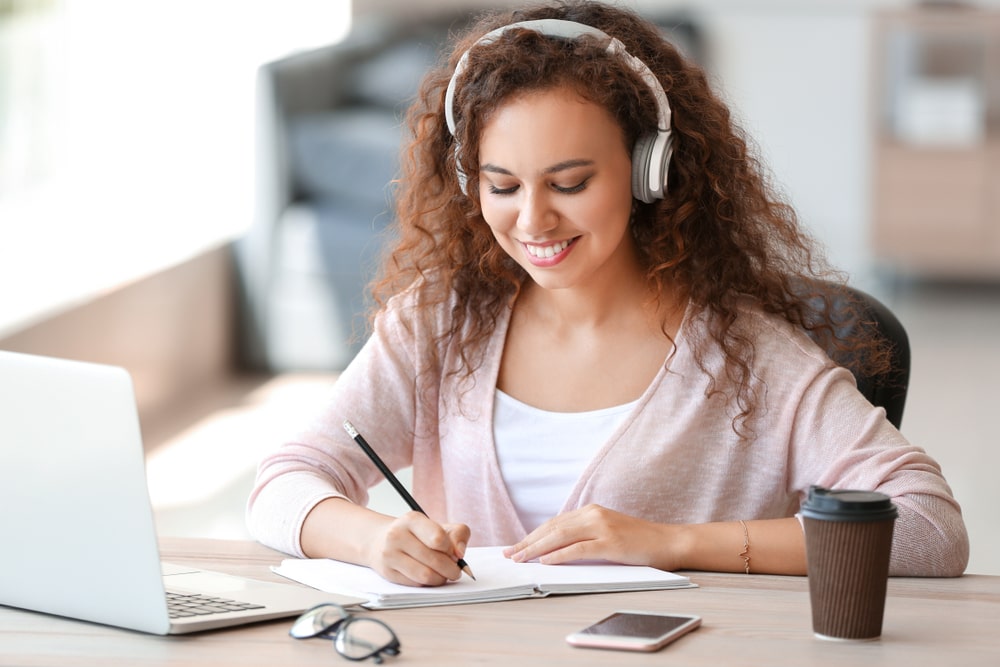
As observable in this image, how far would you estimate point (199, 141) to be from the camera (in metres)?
4.58

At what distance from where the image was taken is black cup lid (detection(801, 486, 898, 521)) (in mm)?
1045

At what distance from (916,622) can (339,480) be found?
646 mm

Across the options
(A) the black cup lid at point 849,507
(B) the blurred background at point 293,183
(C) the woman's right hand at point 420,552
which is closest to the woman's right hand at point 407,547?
(C) the woman's right hand at point 420,552

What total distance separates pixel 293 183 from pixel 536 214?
10.7 feet

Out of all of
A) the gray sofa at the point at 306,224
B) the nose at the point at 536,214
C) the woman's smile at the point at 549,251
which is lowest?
the gray sofa at the point at 306,224

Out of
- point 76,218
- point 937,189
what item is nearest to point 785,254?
point 76,218

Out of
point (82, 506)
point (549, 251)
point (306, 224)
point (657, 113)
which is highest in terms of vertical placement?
point (657, 113)

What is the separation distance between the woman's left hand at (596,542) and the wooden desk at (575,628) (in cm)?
7

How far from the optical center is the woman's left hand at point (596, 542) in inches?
50.9

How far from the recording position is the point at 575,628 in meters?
1.12

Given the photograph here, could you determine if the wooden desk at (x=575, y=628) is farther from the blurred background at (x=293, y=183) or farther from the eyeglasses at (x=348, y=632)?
the blurred background at (x=293, y=183)

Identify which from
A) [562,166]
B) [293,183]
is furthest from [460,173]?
[293,183]

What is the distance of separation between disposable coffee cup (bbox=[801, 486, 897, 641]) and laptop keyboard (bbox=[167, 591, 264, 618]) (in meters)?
0.46

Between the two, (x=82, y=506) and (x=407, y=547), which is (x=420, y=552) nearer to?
(x=407, y=547)
